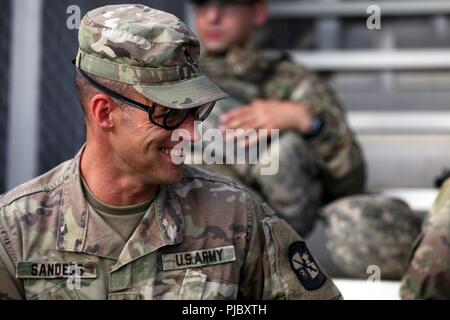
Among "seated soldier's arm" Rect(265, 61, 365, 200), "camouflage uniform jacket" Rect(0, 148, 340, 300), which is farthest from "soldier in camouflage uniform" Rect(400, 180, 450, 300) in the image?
"seated soldier's arm" Rect(265, 61, 365, 200)

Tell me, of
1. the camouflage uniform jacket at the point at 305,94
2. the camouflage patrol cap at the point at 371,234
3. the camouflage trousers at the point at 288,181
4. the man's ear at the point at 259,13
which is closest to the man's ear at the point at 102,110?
the camouflage trousers at the point at 288,181

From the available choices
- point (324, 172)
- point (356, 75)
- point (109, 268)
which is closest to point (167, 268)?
point (109, 268)

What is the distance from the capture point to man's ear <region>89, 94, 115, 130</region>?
9.50 feet

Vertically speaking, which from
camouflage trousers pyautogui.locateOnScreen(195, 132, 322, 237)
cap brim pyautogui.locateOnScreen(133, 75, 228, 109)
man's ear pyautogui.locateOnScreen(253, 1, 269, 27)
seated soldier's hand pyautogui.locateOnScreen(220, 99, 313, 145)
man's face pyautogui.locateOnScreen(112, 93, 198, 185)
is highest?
cap brim pyautogui.locateOnScreen(133, 75, 228, 109)

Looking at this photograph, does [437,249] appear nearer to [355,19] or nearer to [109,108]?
[109,108]

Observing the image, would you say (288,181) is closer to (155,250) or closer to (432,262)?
(432,262)

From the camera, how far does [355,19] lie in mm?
6500

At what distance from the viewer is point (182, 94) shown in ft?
9.26

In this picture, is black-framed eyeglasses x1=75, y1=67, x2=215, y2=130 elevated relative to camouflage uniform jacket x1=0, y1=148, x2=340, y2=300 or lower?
elevated

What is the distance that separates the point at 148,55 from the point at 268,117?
82.0 inches

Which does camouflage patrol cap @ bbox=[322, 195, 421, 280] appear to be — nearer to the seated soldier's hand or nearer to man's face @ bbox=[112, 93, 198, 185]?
the seated soldier's hand

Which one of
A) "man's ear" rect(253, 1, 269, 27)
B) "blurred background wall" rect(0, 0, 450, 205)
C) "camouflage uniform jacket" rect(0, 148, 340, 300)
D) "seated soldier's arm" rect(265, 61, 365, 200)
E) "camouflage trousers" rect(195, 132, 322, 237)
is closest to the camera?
"camouflage uniform jacket" rect(0, 148, 340, 300)

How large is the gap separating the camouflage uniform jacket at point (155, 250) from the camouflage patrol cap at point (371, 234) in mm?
1641

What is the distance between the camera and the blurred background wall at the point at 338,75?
17.1 ft
